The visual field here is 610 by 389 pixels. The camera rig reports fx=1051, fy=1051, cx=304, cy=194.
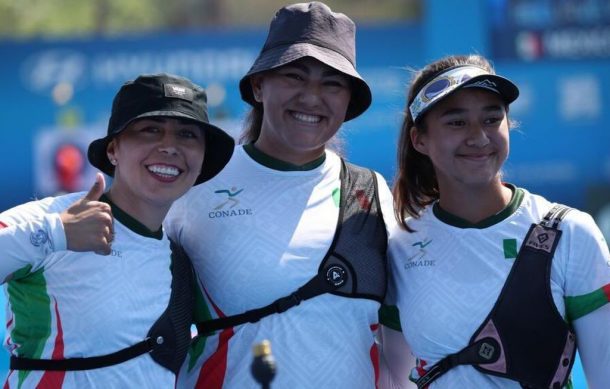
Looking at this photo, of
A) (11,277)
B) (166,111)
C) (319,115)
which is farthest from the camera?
(319,115)

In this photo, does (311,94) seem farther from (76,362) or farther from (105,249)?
(76,362)

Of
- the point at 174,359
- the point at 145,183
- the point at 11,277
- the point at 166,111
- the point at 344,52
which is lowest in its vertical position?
the point at 174,359

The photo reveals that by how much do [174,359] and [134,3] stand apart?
33.7 ft

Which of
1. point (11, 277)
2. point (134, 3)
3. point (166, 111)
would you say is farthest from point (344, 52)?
point (134, 3)

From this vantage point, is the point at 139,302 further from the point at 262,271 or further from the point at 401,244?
the point at 401,244

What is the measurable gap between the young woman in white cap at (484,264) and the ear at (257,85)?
48 centimetres

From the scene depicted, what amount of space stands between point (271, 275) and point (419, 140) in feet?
2.08

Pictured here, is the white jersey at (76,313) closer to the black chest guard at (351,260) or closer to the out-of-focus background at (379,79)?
the black chest guard at (351,260)

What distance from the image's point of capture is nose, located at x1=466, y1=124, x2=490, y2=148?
3043 mm

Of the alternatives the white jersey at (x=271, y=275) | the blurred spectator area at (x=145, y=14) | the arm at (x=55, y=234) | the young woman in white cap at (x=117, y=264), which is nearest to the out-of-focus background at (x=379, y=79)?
the blurred spectator area at (x=145, y=14)

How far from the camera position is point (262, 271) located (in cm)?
312

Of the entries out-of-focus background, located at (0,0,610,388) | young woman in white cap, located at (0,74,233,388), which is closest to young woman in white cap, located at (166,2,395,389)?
young woman in white cap, located at (0,74,233,388)

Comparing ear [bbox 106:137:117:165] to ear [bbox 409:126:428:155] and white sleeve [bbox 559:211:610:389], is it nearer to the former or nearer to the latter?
ear [bbox 409:126:428:155]

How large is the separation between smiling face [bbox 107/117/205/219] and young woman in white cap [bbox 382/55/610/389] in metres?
0.71
